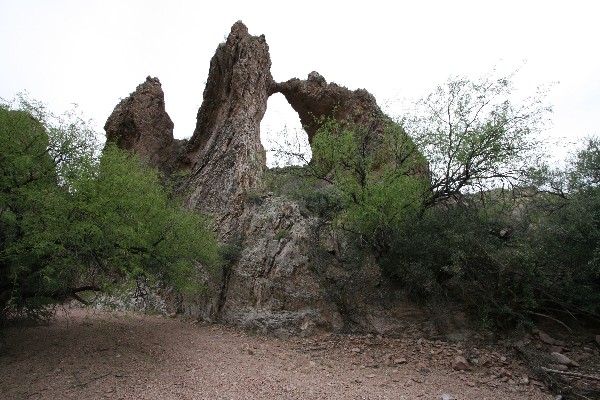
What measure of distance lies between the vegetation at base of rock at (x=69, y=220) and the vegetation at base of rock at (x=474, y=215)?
Answer: 541 cm

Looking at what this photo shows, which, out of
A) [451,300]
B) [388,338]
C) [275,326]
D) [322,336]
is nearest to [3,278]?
[275,326]

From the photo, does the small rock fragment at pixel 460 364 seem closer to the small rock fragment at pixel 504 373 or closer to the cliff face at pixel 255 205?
the small rock fragment at pixel 504 373

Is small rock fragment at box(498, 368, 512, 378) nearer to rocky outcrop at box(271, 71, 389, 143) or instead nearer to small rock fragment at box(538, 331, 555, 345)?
small rock fragment at box(538, 331, 555, 345)

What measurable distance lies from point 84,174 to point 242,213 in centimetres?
766

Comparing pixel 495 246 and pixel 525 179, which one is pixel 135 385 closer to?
pixel 495 246

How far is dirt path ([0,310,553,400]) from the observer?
21.4 feet

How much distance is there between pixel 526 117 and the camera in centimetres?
1055

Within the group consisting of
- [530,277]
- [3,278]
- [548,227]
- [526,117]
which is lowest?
[3,278]

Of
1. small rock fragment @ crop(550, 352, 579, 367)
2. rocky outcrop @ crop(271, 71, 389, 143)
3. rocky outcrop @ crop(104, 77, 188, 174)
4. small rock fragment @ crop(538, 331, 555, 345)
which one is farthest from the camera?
rocky outcrop @ crop(104, 77, 188, 174)

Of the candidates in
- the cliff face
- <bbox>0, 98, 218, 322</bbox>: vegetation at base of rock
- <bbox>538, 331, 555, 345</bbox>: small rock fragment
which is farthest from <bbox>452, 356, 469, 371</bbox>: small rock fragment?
<bbox>0, 98, 218, 322</bbox>: vegetation at base of rock

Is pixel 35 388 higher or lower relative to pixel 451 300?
lower

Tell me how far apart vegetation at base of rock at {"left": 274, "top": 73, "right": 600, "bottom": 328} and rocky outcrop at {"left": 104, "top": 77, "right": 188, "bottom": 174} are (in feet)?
38.5

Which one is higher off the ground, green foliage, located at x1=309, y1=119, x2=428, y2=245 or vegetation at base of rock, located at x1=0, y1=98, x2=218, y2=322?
green foliage, located at x1=309, y1=119, x2=428, y2=245

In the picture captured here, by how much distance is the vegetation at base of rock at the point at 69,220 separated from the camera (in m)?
7.05
